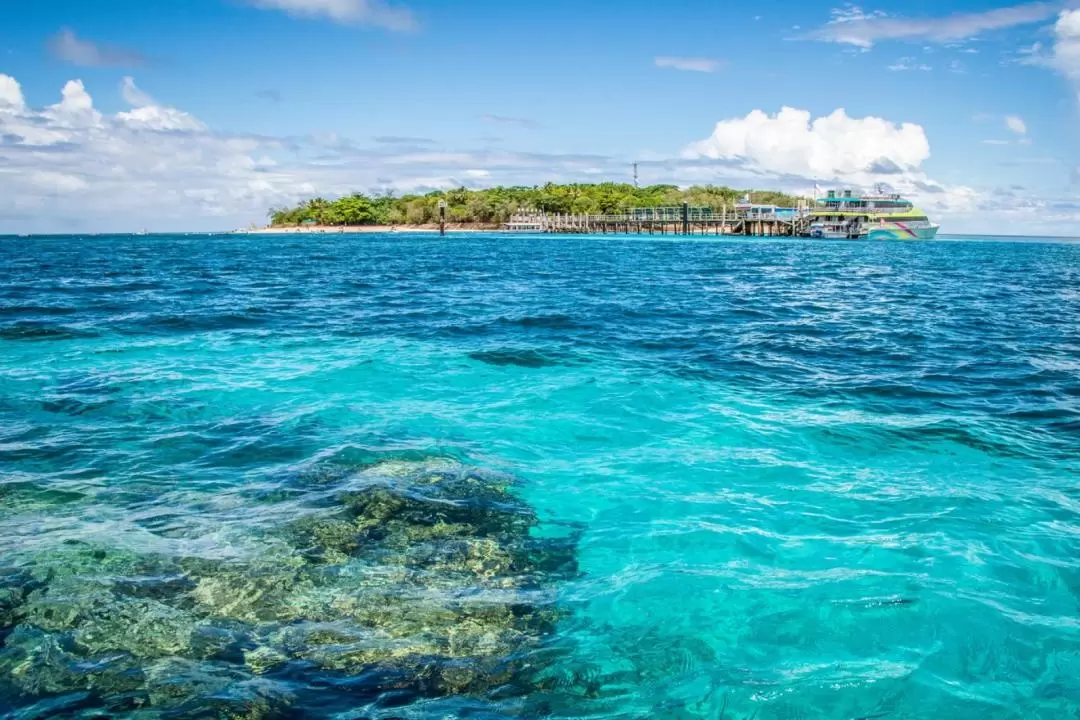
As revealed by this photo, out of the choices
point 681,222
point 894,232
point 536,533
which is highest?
point 681,222

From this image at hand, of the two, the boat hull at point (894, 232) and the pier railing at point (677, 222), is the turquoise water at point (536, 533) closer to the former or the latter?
the boat hull at point (894, 232)

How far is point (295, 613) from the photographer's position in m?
5.52

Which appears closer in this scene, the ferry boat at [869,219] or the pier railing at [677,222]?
the ferry boat at [869,219]

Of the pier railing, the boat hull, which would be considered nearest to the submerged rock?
the boat hull

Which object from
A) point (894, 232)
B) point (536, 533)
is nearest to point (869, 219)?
point (894, 232)

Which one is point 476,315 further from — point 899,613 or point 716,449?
point 899,613

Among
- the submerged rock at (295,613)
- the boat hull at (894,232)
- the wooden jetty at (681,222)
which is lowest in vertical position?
the submerged rock at (295,613)

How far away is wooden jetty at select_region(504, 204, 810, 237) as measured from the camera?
436ft

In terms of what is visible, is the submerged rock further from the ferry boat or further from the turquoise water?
the ferry boat

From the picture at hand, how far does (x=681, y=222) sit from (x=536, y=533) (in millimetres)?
145058

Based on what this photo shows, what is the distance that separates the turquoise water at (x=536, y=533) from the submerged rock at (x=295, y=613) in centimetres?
3

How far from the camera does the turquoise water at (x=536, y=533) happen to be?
4.92 m

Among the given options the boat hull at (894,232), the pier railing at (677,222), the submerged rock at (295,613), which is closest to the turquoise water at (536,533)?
A: the submerged rock at (295,613)

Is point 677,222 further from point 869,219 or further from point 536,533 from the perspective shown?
point 536,533
